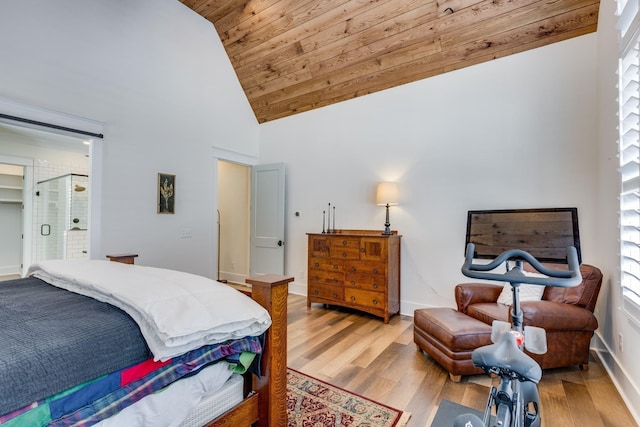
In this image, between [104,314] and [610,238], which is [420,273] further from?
[104,314]

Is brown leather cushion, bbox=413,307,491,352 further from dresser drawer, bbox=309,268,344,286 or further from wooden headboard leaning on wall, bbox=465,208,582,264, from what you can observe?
dresser drawer, bbox=309,268,344,286

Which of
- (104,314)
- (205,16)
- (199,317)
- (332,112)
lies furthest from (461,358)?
(205,16)

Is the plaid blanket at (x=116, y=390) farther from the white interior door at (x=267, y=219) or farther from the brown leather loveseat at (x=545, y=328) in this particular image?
the white interior door at (x=267, y=219)

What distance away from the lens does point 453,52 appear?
3.37 m

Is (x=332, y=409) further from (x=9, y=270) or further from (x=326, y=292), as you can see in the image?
(x=9, y=270)

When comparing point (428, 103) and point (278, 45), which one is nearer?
point (428, 103)

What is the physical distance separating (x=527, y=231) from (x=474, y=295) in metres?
0.93

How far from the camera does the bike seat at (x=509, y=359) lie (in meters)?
1.06

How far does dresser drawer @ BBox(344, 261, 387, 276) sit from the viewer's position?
3.52 meters

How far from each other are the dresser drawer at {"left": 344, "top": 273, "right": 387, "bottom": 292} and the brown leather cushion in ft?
2.70

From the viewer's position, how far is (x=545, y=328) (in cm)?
222

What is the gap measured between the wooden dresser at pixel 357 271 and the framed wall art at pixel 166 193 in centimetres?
187

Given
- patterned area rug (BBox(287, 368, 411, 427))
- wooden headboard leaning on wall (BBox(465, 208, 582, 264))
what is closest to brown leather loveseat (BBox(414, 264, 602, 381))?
wooden headboard leaning on wall (BBox(465, 208, 582, 264))

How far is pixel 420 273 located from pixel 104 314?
10.8 feet
